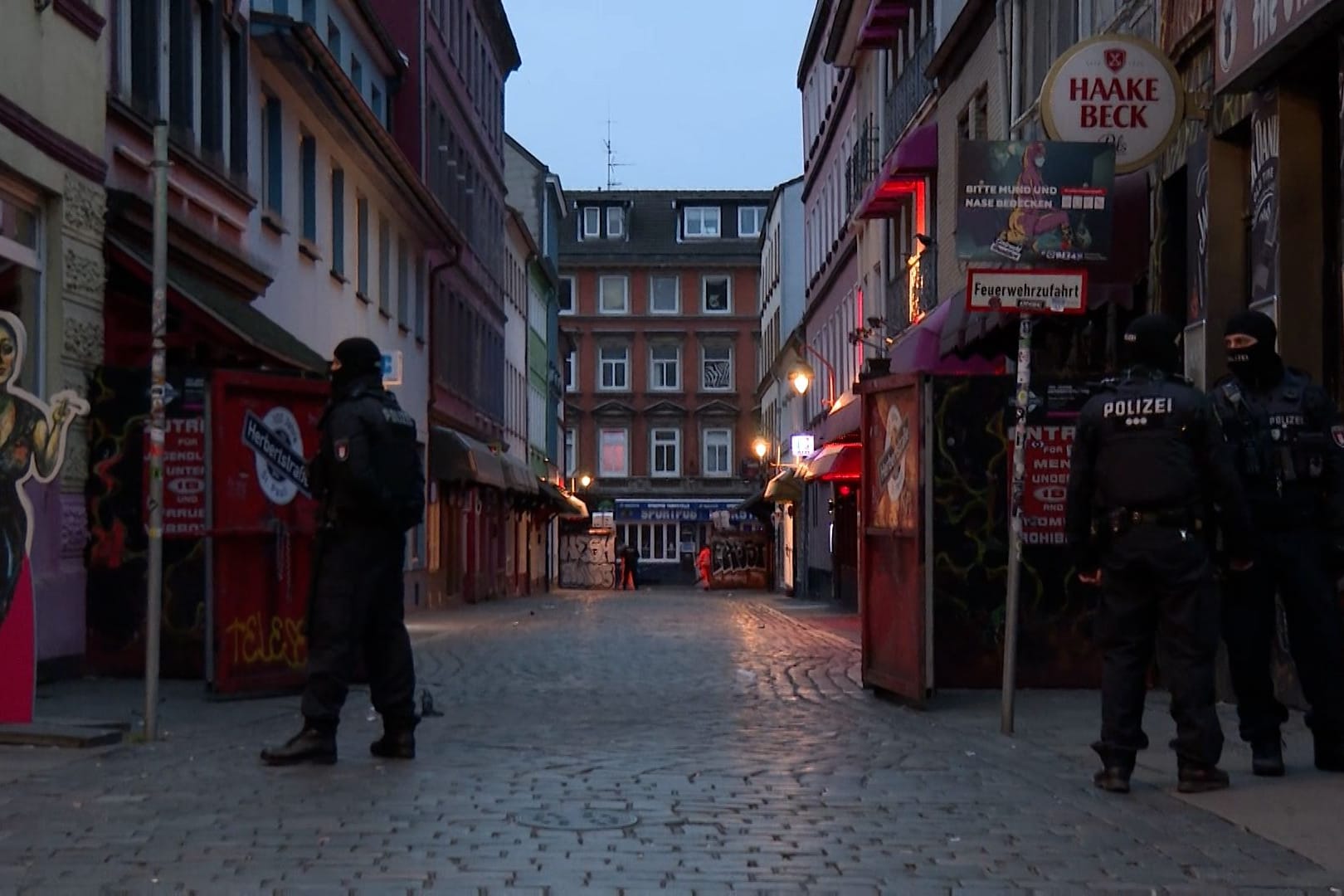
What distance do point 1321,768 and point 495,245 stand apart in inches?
1979

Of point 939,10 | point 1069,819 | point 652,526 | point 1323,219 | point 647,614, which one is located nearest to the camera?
point 1069,819

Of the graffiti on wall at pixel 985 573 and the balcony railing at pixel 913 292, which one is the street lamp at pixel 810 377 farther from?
the graffiti on wall at pixel 985 573

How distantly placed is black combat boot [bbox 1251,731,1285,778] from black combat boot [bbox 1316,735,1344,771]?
0.22 meters

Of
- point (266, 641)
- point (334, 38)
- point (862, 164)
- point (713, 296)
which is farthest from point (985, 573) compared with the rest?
point (713, 296)

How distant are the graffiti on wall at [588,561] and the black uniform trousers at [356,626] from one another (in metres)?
74.1

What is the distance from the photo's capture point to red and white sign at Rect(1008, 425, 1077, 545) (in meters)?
13.2

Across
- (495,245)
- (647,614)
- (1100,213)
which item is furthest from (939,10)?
(495,245)

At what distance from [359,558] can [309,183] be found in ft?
64.6

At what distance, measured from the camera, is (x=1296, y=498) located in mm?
9266

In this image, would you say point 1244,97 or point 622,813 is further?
point 1244,97

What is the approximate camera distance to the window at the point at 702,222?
96875 millimetres

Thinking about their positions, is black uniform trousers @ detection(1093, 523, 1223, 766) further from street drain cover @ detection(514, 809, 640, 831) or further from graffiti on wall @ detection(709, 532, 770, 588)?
graffiti on wall @ detection(709, 532, 770, 588)

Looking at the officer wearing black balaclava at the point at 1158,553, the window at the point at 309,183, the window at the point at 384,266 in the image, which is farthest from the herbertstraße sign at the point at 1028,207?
the window at the point at 384,266

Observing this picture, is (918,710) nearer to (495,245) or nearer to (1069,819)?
(1069,819)
